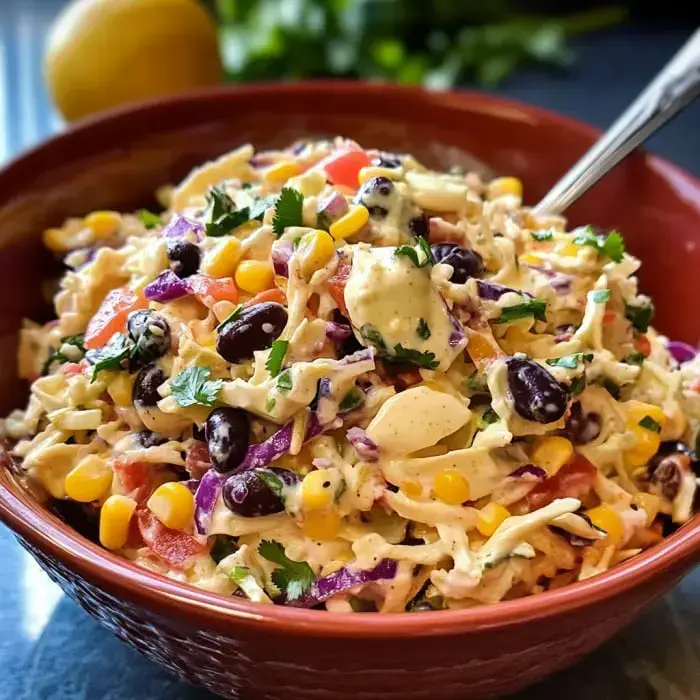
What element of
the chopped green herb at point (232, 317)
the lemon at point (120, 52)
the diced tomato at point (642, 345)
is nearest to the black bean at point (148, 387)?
the chopped green herb at point (232, 317)

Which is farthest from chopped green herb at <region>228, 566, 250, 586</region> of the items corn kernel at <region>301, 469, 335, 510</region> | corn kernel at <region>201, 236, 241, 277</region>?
corn kernel at <region>201, 236, 241, 277</region>

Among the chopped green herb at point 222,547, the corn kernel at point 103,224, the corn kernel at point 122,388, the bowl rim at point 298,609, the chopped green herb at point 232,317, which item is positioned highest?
the chopped green herb at point 232,317

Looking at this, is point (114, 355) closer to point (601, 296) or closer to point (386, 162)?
point (386, 162)

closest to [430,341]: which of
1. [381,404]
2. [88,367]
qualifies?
[381,404]

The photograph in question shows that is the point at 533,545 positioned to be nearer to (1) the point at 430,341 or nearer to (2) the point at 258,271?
(1) the point at 430,341

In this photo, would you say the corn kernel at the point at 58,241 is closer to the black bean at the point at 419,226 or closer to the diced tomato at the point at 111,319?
the diced tomato at the point at 111,319

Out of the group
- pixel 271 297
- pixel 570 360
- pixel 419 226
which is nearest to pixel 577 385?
pixel 570 360
